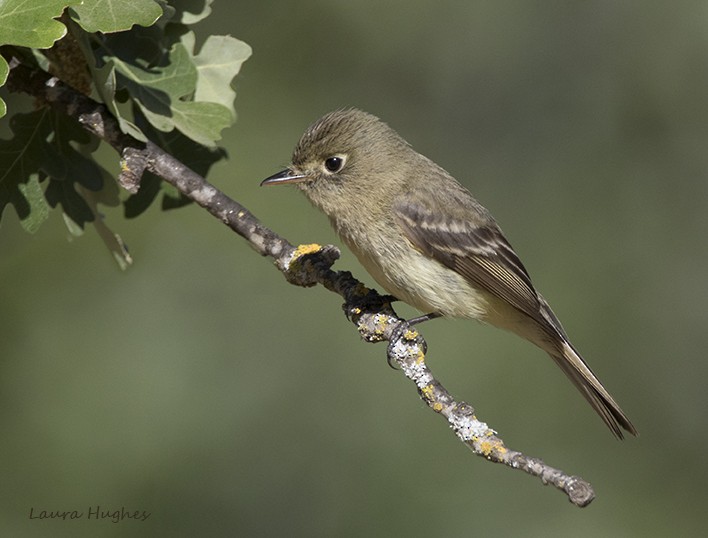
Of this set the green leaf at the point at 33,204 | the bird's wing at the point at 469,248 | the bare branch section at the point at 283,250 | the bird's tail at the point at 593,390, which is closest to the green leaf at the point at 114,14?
the bare branch section at the point at 283,250

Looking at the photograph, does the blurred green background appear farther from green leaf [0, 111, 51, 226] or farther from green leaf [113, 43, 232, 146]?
green leaf [113, 43, 232, 146]

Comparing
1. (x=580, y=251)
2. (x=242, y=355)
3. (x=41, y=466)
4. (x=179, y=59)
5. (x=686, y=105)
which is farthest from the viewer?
(x=686, y=105)

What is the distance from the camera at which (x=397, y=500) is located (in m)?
5.29

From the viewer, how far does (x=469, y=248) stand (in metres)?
4.39

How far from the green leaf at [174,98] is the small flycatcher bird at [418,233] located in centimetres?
124

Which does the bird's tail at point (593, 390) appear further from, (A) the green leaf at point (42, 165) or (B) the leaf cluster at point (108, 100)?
(A) the green leaf at point (42, 165)

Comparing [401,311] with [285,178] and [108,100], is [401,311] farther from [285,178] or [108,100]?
[108,100]

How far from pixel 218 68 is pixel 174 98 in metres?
0.27

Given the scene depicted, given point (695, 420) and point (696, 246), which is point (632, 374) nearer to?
point (695, 420)

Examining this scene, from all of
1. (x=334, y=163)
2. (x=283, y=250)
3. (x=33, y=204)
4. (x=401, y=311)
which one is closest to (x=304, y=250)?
(x=283, y=250)

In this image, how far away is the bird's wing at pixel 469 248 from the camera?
165 inches

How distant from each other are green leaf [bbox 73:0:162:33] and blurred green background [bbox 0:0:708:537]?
2.91m

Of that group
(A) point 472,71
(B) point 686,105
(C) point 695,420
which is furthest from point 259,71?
(C) point 695,420

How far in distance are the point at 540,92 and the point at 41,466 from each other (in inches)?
166
